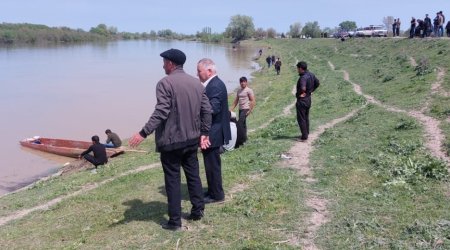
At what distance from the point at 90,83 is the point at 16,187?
28310 mm

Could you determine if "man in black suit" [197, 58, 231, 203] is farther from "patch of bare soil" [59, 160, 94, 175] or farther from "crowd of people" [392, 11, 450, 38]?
"crowd of people" [392, 11, 450, 38]

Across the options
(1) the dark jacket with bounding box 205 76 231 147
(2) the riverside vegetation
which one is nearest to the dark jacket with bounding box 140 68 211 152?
(1) the dark jacket with bounding box 205 76 231 147

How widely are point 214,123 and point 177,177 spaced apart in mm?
1229

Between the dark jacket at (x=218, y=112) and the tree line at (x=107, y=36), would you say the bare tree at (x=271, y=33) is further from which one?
the dark jacket at (x=218, y=112)

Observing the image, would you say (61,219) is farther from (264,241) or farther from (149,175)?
(264,241)

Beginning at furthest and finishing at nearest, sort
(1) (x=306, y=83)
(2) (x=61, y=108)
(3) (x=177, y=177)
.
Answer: (2) (x=61, y=108) < (1) (x=306, y=83) < (3) (x=177, y=177)

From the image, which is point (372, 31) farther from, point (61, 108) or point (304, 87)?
point (304, 87)

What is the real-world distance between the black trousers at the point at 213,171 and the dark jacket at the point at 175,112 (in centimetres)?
99

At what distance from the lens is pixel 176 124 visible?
17.7 ft

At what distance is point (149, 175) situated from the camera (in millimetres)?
9289

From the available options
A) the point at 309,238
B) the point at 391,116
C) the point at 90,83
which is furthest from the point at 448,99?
the point at 90,83

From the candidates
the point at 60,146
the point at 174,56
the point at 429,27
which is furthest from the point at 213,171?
the point at 429,27

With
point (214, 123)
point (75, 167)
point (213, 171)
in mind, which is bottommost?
point (75, 167)

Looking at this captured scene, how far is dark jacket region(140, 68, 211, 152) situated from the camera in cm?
526
